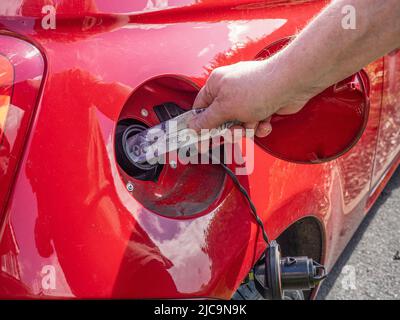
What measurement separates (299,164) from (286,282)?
1.29 ft

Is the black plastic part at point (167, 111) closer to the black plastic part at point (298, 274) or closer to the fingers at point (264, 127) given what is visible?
the fingers at point (264, 127)

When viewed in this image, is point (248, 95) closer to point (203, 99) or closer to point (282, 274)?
point (203, 99)

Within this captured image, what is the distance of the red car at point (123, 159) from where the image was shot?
4.54 feet

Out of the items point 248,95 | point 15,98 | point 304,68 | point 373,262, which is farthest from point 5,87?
point 373,262

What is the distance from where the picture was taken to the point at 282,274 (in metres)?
1.65

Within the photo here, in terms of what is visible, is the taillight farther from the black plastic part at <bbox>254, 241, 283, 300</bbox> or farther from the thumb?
the black plastic part at <bbox>254, 241, 283, 300</bbox>

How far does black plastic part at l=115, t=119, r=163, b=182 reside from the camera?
5.25 ft

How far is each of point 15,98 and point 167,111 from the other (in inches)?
17.2

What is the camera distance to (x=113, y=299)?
55.4 inches

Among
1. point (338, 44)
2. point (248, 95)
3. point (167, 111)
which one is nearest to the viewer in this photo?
point (338, 44)

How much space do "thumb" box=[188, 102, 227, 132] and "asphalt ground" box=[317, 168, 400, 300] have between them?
160 centimetres

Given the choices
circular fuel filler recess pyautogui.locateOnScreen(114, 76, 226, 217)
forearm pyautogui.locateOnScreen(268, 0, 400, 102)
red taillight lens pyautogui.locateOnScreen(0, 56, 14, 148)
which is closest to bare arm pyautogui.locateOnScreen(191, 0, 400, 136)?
forearm pyautogui.locateOnScreen(268, 0, 400, 102)

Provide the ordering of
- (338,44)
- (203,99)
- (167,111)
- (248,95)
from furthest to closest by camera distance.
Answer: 1. (167,111)
2. (203,99)
3. (248,95)
4. (338,44)
